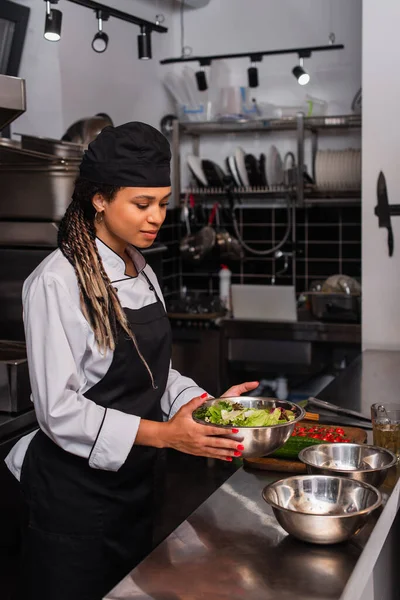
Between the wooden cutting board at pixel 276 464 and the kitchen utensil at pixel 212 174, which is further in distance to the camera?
the kitchen utensil at pixel 212 174

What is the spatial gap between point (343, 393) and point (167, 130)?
3.46m

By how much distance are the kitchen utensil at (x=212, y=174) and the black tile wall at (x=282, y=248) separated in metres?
0.31

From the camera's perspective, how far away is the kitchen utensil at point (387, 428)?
2195 millimetres

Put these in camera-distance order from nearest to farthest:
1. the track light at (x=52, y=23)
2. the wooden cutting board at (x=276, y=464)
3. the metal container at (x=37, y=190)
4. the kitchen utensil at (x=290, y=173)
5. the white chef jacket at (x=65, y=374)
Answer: the white chef jacket at (x=65, y=374) → the wooden cutting board at (x=276, y=464) → the metal container at (x=37, y=190) → the track light at (x=52, y=23) → the kitchen utensil at (x=290, y=173)

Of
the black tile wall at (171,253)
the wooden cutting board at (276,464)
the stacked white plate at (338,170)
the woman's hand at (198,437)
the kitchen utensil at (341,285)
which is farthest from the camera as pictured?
the black tile wall at (171,253)

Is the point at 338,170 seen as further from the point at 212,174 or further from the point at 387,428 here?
the point at 387,428

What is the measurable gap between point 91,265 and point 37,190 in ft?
5.82

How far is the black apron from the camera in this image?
210 cm

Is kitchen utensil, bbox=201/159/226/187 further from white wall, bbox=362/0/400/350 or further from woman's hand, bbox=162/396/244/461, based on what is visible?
woman's hand, bbox=162/396/244/461

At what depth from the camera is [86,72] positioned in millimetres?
5223

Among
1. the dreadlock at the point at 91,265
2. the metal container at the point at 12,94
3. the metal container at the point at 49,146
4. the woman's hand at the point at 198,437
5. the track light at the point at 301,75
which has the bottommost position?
the woman's hand at the point at 198,437

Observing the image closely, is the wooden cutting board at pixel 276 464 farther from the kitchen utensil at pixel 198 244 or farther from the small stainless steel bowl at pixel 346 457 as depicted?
the kitchen utensil at pixel 198 244

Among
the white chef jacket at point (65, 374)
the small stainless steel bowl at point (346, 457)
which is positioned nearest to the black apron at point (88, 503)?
the white chef jacket at point (65, 374)

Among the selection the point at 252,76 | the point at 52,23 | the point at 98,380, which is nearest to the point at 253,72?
the point at 252,76
